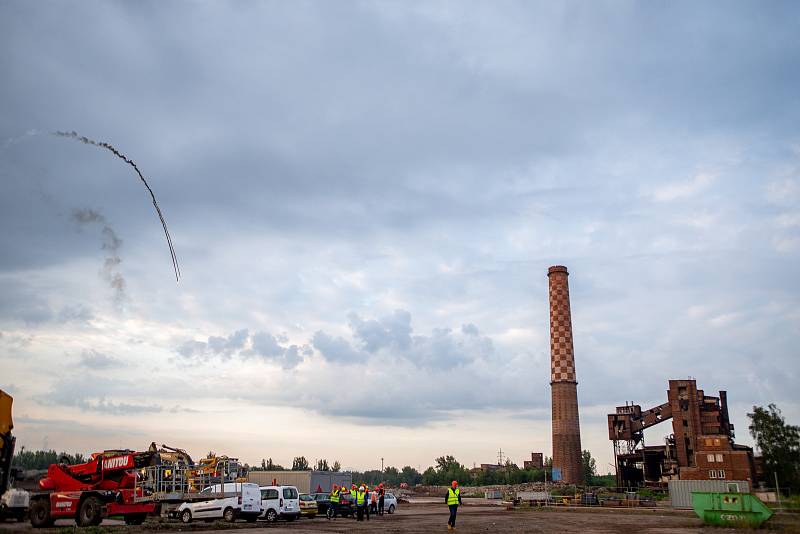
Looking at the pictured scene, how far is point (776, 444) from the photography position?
7081 cm

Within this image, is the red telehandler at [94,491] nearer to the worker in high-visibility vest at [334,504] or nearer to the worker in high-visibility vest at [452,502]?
the worker in high-visibility vest at [334,504]

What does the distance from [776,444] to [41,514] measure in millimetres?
74732

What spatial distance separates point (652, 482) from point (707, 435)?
29.0 feet

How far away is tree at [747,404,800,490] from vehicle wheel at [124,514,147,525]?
66159 mm

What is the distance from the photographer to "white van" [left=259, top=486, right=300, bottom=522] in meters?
27.6

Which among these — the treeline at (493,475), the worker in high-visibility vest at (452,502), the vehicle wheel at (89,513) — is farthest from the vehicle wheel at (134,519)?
the treeline at (493,475)

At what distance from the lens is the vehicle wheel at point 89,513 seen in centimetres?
2211

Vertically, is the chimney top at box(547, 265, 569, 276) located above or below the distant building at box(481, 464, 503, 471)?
above

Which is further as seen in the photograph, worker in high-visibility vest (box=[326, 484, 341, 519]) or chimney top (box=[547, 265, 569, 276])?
chimney top (box=[547, 265, 569, 276])

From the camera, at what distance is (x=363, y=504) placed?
31062 mm

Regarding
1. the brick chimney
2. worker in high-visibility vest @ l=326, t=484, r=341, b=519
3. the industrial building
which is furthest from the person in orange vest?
the brick chimney

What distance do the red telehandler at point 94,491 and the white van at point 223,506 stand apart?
1.84 m

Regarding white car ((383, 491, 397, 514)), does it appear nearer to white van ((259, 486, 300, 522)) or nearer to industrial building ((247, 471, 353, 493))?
white van ((259, 486, 300, 522))

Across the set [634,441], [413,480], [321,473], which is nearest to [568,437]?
[634,441]
